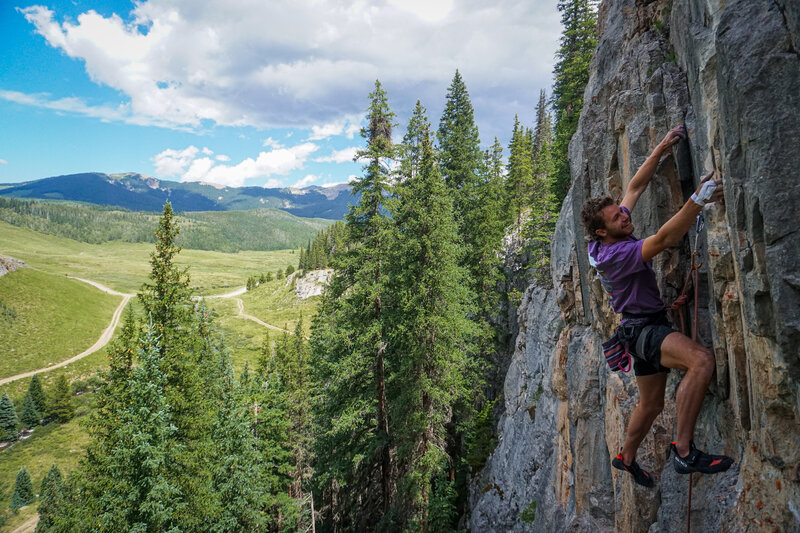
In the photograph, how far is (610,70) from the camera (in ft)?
26.3

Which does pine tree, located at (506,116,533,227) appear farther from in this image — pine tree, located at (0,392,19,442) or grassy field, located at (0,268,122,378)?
grassy field, located at (0,268,122,378)

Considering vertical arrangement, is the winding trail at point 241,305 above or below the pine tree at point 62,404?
above

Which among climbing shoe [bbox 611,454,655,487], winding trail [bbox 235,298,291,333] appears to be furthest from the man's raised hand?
winding trail [bbox 235,298,291,333]

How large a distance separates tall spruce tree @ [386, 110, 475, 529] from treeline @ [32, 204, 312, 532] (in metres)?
7.57

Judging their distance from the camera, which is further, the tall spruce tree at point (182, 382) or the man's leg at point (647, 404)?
the tall spruce tree at point (182, 382)

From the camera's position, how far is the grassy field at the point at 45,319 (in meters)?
100

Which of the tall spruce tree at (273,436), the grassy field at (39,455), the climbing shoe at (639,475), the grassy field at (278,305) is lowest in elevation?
the grassy field at (39,455)

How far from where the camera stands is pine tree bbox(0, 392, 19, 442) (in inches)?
2704

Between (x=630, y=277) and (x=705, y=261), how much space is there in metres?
1.02

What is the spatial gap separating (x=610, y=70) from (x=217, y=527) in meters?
22.3

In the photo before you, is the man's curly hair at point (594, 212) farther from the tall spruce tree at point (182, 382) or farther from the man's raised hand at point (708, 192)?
the tall spruce tree at point (182, 382)

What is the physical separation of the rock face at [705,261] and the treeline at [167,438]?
12.7 metres

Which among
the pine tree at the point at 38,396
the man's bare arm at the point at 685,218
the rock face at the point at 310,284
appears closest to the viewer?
the man's bare arm at the point at 685,218

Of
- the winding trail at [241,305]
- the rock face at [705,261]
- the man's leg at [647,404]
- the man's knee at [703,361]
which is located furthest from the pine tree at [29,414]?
the man's knee at [703,361]
